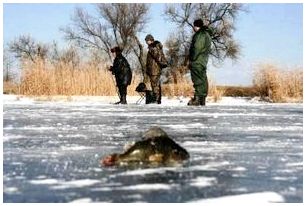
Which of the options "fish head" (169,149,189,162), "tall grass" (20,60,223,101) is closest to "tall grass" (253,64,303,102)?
"tall grass" (20,60,223,101)

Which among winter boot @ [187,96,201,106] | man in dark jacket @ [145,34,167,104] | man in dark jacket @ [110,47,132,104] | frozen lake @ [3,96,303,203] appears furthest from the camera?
man in dark jacket @ [110,47,132,104]

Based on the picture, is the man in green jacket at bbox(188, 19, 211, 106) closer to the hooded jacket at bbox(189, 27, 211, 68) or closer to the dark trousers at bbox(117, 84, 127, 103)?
the hooded jacket at bbox(189, 27, 211, 68)

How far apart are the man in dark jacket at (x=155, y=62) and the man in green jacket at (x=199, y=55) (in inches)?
40.6

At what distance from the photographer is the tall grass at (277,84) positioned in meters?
13.7

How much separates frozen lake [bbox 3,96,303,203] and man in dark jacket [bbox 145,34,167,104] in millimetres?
4242

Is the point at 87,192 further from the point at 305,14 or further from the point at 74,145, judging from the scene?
the point at 305,14

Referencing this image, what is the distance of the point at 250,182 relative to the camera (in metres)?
3.81

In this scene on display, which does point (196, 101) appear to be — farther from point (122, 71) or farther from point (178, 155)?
point (178, 155)

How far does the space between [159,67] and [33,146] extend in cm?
678

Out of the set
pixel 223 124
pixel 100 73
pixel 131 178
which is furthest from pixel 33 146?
pixel 100 73

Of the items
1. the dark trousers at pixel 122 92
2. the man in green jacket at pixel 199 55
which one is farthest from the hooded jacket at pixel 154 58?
the man in green jacket at pixel 199 55

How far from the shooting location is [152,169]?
164 inches

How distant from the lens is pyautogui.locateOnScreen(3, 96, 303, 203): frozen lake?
349cm

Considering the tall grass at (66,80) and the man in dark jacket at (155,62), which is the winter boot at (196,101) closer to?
the man in dark jacket at (155,62)
